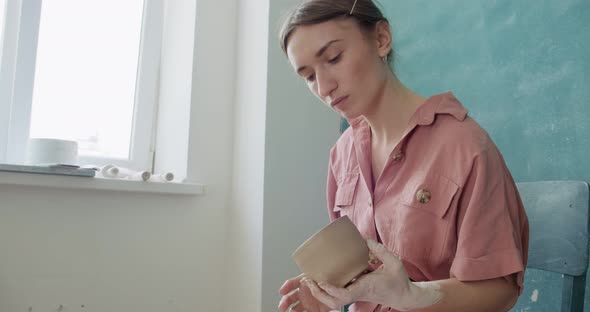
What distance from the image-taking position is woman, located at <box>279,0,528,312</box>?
2.08ft

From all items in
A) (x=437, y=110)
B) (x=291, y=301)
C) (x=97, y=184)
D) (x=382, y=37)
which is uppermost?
(x=382, y=37)

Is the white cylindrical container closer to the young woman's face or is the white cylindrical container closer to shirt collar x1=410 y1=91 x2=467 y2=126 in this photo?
the young woman's face

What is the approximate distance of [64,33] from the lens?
4.70 feet

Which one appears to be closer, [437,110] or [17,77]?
[437,110]

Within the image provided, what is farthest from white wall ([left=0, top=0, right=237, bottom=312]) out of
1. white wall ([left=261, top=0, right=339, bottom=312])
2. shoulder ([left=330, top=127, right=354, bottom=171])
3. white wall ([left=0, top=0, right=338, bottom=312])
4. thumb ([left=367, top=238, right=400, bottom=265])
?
thumb ([left=367, top=238, right=400, bottom=265])

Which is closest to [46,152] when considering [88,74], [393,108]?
[88,74]

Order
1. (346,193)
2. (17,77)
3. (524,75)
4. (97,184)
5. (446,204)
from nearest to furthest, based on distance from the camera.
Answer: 1. (446,204)
2. (346,193)
3. (524,75)
4. (97,184)
5. (17,77)

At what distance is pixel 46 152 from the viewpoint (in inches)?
46.6

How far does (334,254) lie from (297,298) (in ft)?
0.83

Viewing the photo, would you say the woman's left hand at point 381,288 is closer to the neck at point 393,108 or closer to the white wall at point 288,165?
the neck at point 393,108

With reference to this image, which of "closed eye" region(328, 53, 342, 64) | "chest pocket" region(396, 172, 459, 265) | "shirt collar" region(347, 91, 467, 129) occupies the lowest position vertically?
"chest pocket" region(396, 172, 459, 265)

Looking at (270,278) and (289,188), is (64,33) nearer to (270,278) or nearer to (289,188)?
(289,188)

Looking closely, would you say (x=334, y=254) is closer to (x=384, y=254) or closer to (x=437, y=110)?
(x=384, y=254)

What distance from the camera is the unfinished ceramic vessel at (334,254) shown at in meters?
0.59
